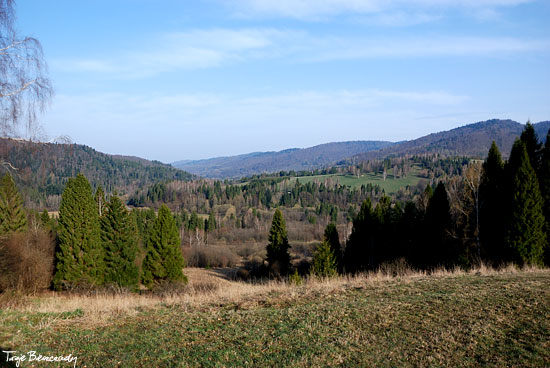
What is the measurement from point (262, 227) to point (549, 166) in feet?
304

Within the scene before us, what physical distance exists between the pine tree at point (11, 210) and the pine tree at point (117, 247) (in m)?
8.03

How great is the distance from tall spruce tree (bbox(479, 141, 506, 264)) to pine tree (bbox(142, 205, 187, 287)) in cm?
2324

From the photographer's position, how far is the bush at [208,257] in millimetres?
69000

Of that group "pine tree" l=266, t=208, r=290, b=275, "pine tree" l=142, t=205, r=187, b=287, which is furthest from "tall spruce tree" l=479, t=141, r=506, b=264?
"pine tree" l=142, t=205, r=187, b=287

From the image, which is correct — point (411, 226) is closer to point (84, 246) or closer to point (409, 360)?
point (84, 246)

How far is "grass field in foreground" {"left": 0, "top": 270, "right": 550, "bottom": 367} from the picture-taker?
5.82 metres

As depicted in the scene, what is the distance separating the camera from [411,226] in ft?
114

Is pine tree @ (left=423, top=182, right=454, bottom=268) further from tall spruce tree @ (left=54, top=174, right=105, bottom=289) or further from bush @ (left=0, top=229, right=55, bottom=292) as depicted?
tall spruce tree @ (left=54, top=174, right=105, bottom=289)

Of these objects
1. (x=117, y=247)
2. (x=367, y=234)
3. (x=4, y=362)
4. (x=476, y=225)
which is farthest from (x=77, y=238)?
(x=476, y=225)

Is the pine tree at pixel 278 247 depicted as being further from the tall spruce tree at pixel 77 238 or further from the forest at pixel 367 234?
the tall spruce tree at pixel 77 238

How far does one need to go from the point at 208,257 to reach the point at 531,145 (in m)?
56.4

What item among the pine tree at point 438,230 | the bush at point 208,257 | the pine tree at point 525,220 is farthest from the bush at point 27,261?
the bush at point 208,257

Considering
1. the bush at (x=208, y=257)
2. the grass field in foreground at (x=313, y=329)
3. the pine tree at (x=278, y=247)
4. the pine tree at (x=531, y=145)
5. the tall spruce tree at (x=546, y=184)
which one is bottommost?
the bush at (x=208, y=257)

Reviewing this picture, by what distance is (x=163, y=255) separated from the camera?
31422 mm
